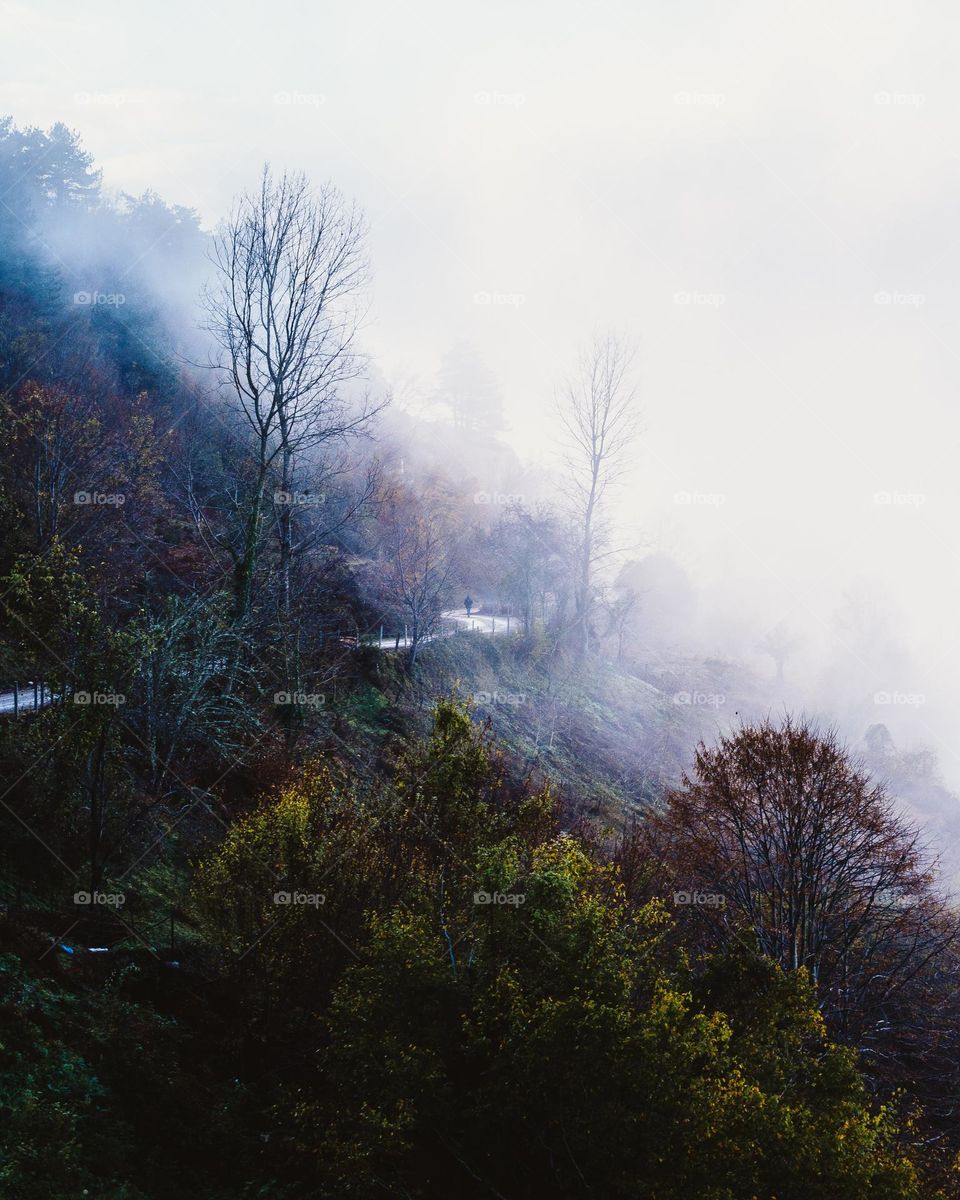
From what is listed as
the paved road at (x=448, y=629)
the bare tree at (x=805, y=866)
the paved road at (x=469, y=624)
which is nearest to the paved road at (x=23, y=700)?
the paved road at (x=448, y=629)

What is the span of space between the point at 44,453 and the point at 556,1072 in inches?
867

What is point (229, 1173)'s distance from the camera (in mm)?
7449

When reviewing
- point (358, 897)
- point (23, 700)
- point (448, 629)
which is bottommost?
point (358, 897)

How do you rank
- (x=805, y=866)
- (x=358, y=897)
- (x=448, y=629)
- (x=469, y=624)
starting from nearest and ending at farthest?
(x=358, y=897) → (x=805, y=866) → (x=448, y=629) → (x=469, y=624)

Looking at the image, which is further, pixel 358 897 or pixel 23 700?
pixel 23 700

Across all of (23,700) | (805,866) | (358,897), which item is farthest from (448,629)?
(358,897)

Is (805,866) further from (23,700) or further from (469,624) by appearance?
(469,624)

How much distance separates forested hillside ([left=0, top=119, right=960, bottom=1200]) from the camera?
6.97 m

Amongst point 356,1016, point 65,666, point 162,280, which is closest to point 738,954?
point 356,1016

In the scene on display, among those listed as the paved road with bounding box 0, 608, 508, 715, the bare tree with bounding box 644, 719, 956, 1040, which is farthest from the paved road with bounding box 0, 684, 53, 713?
the bare tree with bounding box 644, 719, 956, 1040

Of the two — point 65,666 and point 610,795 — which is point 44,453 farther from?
point 610,795

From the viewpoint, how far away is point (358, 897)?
9930 mm

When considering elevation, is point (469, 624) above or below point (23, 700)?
above

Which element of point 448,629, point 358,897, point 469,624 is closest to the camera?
point 358,897
